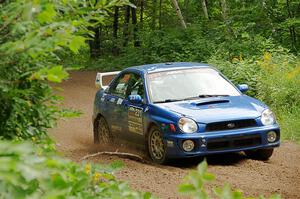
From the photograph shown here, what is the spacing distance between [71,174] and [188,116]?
23.1ft

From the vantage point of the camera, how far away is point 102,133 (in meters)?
12.7

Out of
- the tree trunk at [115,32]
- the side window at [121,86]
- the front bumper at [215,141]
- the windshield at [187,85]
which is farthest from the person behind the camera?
the tree trunk at [115,32]

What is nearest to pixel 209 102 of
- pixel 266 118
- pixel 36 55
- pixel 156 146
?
pixel 266 118

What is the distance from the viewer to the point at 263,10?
26.0 metres

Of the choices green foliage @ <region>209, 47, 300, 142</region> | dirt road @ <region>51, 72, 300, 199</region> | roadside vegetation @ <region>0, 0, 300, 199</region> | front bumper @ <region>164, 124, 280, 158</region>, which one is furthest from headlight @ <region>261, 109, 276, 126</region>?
roadside vegetation @ <region>0, 0, 300, 199</region>

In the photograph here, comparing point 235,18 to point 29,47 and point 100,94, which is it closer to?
point 100,94

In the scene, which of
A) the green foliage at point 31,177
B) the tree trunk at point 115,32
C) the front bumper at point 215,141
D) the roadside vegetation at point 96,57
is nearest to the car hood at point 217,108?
the front bumper at point 215,141

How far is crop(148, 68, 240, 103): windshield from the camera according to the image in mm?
10930

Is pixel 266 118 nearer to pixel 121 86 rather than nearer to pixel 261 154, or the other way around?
pixel 261 154

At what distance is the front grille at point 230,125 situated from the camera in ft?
32.9

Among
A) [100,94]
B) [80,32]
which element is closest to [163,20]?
[100,94]

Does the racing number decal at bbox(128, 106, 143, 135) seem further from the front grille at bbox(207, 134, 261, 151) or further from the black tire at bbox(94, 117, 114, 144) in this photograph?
the front grille at bbox(207, 134, 261, 151)

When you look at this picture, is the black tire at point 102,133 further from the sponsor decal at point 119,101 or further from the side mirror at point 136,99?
the side mirror at point 136,99

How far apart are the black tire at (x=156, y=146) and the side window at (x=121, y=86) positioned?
1.43 metres
